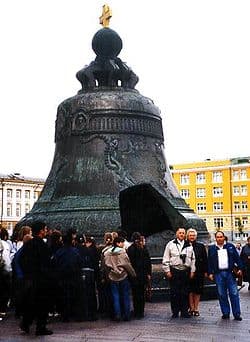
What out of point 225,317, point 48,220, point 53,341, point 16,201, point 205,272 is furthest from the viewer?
point 16,201

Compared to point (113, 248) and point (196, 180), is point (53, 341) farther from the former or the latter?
point (196, 180)

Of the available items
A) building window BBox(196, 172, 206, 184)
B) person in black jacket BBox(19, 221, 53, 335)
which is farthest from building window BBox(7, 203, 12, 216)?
person in black jacket BBox(19, 221, 53, 335)

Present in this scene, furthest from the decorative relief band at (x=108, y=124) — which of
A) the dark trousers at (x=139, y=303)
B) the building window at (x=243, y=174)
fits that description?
the building window at (x=243, y=174)

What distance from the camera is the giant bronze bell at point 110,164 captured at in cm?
1024

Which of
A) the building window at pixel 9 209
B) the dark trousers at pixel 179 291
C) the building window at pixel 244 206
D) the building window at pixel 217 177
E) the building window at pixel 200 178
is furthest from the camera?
the building window at pixel 9 209

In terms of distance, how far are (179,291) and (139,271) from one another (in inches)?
26.0

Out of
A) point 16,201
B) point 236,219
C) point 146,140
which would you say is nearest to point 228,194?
point 236,219

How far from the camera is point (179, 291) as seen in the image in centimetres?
859

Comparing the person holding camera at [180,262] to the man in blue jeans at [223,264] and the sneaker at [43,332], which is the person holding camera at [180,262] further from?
the sneaker at [43,332]

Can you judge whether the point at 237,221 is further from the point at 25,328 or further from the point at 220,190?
the point at 25,328

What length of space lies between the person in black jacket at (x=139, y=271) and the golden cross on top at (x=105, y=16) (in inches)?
190

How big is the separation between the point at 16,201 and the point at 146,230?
276ft

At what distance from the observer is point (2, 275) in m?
9.29

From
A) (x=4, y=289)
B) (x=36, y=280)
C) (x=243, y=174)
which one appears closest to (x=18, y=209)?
(x=243, y=174)
